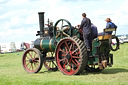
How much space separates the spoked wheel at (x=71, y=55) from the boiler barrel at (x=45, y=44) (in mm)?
1087

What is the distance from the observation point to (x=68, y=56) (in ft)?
30.5

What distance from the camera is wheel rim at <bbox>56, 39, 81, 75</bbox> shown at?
9171 mm

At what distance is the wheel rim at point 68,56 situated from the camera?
9171 millimetres

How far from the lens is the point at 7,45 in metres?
63.1

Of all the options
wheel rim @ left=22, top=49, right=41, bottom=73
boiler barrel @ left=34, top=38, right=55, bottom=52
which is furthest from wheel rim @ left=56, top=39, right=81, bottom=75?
wheel rim @ left=22, top=49, right=41, bottom=73

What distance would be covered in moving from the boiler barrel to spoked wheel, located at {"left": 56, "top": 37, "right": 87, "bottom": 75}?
1087mm

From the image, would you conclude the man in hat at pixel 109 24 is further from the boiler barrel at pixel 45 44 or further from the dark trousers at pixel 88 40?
the boiler barrel at pixel 45 44

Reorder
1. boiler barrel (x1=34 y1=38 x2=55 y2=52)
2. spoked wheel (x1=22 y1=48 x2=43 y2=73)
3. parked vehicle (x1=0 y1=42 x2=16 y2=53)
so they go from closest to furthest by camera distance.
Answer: spoked wheel (x1=22 y1=48 x2=43 y2=73) → boiler barrel (x1=34 y1=38 x2=55 y2=52) → parked vehicle (x1=0 y1=42 x2=16 y2=53)

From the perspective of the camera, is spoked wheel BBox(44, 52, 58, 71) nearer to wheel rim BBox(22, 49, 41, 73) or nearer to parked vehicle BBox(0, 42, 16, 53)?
wheel rim BBox(22, 49, 41, 73)

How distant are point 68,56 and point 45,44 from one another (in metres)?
2.11

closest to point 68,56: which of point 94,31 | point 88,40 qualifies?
point 88,40

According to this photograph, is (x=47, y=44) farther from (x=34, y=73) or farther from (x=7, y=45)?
(x=7, y=45)

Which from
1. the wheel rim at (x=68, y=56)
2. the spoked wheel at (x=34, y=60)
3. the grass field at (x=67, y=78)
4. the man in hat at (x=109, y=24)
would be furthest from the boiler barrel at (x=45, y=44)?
the man in hat at (x=109, y=24)

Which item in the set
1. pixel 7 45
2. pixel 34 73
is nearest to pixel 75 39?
pixel 34 73
